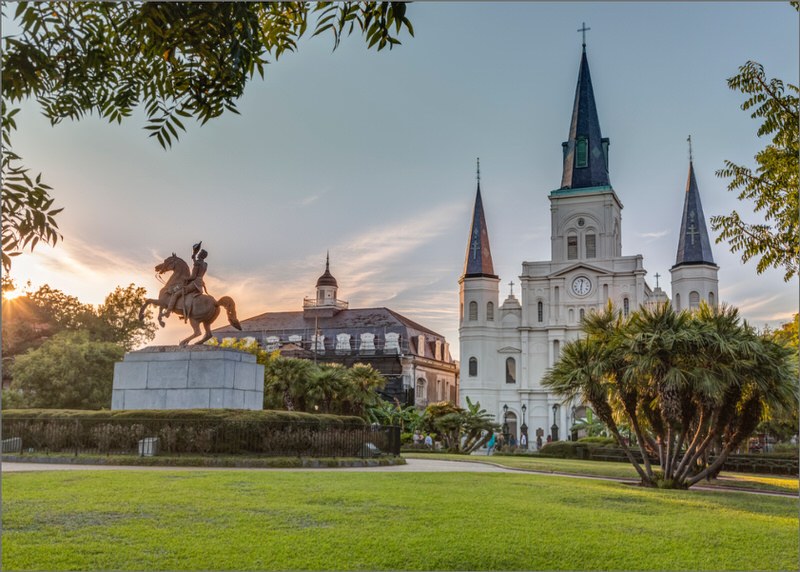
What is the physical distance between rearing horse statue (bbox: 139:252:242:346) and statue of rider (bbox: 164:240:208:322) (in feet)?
0.24

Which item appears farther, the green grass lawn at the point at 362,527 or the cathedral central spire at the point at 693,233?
the cathedral central spire at the point at 693,233

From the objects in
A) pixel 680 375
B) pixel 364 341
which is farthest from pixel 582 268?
pixel 680 375

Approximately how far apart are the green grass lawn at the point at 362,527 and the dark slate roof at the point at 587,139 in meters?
60.3

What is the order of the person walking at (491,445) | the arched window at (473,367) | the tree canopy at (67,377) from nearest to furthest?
the tree canopy at (67,377), the person walking at (491,445), the arched window at (473,367)

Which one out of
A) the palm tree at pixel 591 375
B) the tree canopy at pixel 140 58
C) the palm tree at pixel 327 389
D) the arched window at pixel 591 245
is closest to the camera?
the tree canopy at pixel 140 58

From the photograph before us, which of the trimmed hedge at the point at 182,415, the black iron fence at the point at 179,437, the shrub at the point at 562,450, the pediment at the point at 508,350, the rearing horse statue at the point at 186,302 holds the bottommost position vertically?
the shrub at the point at 562,450

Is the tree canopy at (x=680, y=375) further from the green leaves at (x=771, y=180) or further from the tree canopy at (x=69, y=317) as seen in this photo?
the tree canopy at (x=69, y=317)

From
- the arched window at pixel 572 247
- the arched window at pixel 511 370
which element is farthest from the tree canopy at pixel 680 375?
the arched window at pixel 572 247

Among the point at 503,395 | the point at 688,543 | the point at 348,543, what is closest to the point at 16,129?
the point at 348,543

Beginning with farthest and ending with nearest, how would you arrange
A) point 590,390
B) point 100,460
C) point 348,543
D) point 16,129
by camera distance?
point 100,460 → point 590,390 → point 348,543 → point 16,129

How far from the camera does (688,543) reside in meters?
8.43

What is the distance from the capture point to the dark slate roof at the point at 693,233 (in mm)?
65250

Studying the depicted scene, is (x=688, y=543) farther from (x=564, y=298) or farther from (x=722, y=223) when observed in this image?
(x=564, y=298)

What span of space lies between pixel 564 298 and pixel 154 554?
62984mm
